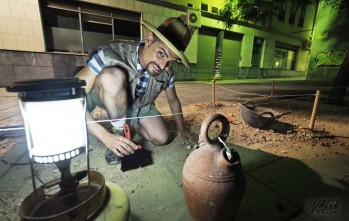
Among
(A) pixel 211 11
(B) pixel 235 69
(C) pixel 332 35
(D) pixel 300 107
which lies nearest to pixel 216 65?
(B) pixel 235 69

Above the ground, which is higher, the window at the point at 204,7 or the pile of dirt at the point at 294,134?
the window at the point at 204,7

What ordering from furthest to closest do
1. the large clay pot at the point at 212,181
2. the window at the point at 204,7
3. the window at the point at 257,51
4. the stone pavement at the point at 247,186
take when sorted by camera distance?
1. the window at the point at 257,51
2. the window at the point at 204,7
3. the stone pavement at the point at 247,186
4. the large clay pot at the point at 212,181

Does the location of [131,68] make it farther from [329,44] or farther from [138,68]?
[329,44]

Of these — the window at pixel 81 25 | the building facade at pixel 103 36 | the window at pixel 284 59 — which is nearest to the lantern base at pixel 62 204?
the building facade at pixel 103 36

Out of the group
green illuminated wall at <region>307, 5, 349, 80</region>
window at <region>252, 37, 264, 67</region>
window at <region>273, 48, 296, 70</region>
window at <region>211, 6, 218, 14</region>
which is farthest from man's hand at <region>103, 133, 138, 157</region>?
window at <region>273, 48, 296, 70</region>

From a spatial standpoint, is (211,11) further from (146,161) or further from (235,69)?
(146,161)

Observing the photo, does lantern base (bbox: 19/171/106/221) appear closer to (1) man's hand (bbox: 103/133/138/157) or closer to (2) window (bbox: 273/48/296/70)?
(1) man's hand (bbox: 103/133/138/157)

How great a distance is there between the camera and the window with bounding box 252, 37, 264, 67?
15.6 m

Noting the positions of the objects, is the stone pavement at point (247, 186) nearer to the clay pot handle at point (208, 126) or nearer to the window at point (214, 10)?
the clay pot handle at point (208, 126)

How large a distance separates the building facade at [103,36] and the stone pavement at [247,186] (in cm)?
145

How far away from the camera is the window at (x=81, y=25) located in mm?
7500

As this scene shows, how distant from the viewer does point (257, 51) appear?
52.6ft

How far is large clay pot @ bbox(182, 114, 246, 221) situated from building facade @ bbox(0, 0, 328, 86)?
7.43ft

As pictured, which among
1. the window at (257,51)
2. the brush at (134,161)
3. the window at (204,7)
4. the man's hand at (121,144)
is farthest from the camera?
the window at (257,51)
